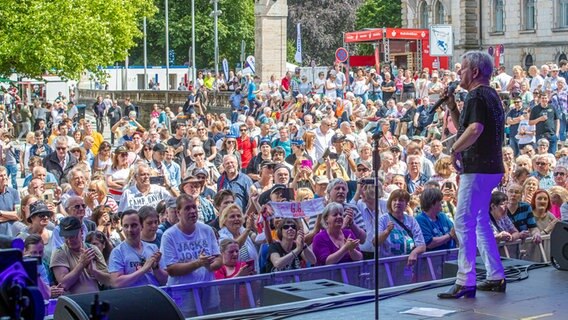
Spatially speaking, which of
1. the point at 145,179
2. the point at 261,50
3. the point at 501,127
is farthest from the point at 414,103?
the point at 261,50

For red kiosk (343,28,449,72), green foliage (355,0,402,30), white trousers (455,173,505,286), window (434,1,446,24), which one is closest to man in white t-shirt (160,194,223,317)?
white trousers (455,173,505,286)

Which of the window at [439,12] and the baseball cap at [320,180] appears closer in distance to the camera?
the baseball cap at [320,180]

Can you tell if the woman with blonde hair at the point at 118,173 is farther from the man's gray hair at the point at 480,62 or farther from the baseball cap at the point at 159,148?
the man's gray hair at the point at 480,62

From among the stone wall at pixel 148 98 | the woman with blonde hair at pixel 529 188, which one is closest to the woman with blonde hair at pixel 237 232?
the woman with blonde hair at pixel 529 188

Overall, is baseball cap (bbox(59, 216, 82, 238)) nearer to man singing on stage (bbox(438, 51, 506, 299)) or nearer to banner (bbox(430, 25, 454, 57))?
man singing on stage (bbox(438, 51, 506, 299))

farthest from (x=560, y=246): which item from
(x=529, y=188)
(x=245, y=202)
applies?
(x=245, y=202)

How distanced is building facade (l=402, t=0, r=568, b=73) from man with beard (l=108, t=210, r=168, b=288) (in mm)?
47386

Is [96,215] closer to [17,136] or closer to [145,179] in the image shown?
[145,179]

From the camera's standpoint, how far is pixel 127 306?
7.25 m

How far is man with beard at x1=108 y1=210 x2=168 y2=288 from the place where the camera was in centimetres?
957

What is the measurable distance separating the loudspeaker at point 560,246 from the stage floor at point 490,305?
1.75 ft

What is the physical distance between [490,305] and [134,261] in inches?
122

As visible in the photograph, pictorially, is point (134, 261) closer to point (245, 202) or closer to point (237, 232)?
point (237, 232)

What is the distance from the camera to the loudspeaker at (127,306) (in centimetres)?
717
